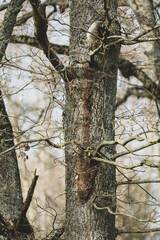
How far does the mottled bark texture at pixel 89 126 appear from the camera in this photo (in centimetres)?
444

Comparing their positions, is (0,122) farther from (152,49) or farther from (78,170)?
(152,49)

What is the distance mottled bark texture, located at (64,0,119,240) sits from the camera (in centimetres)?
444

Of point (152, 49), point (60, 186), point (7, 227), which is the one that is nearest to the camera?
point (7, 227)

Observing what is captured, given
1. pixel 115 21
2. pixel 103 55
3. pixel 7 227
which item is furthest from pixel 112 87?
pixel 7 227

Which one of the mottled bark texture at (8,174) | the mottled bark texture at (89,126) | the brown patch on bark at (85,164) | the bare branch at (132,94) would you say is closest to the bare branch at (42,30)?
the mottled bark texture at (89,126)

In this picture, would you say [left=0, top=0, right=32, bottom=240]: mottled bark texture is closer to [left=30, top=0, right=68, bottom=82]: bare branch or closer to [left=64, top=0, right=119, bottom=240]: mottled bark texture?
[left=30, top=0, right=68, bottom=82]: bare branch

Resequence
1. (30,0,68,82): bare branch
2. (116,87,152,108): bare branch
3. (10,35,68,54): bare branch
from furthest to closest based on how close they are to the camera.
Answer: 1. (116,87,152,108): bare branch
2. (10,35,68,54): bare branch
3. (30,0,68,82): bare branch

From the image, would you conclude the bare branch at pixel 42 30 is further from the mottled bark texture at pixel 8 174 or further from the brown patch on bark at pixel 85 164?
the mottled bark texture at pixel 8 174

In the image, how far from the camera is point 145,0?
6.69m

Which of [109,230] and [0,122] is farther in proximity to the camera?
[0,122]

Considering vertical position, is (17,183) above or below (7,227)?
above

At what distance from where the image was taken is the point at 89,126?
459cm

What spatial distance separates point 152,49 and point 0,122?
11.9ft

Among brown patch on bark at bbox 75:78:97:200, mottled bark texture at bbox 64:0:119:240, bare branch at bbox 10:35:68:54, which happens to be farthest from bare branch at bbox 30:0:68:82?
bare branch at bbox 10:35:68:54
